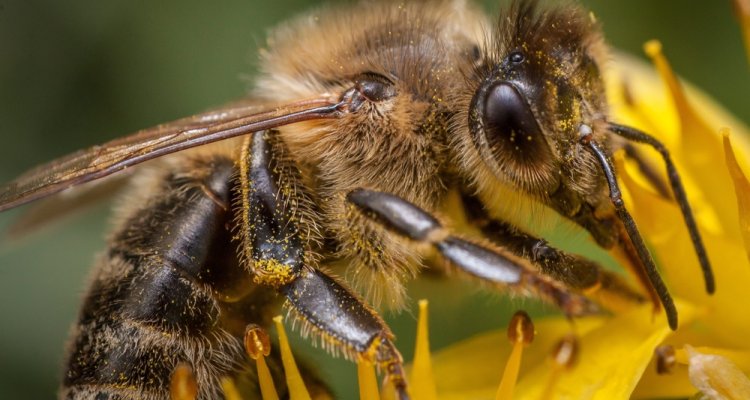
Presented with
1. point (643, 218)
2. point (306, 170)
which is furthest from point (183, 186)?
point (643, 218)

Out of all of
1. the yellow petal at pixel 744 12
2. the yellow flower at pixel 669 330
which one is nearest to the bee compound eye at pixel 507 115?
the yellow flower at pixel 669 330

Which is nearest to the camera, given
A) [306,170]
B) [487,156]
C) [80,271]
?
[487,156]

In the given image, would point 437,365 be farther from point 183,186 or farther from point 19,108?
point 19,108

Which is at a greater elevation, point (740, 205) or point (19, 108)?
point (19, 108)

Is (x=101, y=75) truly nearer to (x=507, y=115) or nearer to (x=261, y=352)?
(x=261, y=352)

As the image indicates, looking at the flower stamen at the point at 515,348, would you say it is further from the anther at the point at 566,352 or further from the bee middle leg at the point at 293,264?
the bee middle leg at the point at 293,264

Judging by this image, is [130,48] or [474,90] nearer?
[474,90]

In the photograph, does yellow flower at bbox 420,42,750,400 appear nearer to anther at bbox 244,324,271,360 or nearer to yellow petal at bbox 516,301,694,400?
yellow petal at bbox 516,301,694,400
